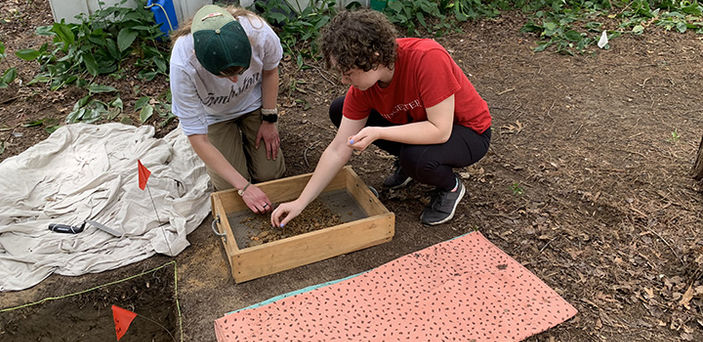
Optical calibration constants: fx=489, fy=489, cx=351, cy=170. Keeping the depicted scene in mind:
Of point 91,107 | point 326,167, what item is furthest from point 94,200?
point 326,167

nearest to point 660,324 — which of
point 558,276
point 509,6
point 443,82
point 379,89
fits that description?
point 558,276

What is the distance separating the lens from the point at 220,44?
1827 mm

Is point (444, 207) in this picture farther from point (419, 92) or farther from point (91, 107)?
point (91, 107)

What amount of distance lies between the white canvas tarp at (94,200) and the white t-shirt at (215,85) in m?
0.50

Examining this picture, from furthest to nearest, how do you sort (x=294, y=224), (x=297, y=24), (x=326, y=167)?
(x=297, y=24), (x=294, y=224), (x=326, y=167)

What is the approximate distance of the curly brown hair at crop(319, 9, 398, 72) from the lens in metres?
1.84

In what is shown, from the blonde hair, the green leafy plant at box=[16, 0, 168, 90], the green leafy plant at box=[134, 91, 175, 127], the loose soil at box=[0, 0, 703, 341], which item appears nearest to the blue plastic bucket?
the green leafy plant at box=[16, 0, 168, 90]

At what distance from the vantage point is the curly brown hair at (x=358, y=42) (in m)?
1.84

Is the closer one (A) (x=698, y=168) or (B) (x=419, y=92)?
(B) (x=419, y=92)

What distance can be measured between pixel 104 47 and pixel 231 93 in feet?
6.55

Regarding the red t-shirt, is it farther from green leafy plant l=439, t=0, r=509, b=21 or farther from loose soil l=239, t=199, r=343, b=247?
green leafy plant l=439, t=0, r=509, b=21

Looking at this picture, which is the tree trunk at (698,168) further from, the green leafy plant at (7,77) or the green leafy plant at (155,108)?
the green leafy plant at (7,77)

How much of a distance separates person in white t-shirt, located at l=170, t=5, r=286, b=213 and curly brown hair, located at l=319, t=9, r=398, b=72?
0.33m

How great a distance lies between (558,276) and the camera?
2225 mm
